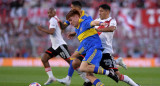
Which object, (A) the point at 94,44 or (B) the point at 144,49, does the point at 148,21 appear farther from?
(A) the point at 94,44

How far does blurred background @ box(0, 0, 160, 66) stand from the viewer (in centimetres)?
2184

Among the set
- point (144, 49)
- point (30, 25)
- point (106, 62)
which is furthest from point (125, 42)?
point (106, 62)

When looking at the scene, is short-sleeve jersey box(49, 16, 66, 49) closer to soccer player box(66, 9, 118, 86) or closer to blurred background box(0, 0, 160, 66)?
soccer player box(66, 9, 118, 86)

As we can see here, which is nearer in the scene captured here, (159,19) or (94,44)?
(94,44)

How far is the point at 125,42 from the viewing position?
2186 cm

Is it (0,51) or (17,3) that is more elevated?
(17,3)

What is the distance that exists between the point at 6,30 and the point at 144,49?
9.48 meters

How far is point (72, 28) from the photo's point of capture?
22.3 metres

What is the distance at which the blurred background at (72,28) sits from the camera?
2184 cm

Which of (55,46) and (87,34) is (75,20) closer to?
(87,34)

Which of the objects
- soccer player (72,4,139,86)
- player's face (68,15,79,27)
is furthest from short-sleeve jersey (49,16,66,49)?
player's face (68,15,79,27)

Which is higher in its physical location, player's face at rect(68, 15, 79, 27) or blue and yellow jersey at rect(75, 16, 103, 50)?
player's face at rect(68, 15, 79, 27)

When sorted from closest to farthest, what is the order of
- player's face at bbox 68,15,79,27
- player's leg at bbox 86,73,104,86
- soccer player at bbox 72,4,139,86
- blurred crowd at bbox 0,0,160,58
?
player's leg at bbox 86,73,104,86, player's face at bbox 68,15,79,27, soccer player at bbox 72,4,139,86, blurred crowd at bbox 0,0,160,58

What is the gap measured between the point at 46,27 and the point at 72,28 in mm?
2078
